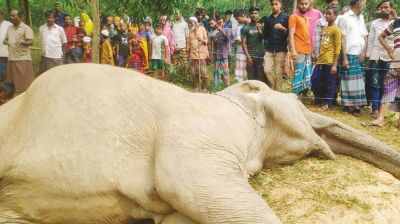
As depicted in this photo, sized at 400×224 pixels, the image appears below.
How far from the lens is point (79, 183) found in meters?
2.57

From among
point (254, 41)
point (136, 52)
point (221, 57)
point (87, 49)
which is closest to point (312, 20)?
point (254, 41)

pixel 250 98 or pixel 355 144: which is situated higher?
pixel 250 98

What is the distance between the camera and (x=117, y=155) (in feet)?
8.69

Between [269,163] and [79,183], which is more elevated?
[79,183]

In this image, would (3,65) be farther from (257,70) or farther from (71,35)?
(257,70)

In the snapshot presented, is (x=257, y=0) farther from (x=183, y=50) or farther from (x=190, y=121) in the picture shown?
(x=190, y=121)

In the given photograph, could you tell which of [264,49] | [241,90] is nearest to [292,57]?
[264,49]

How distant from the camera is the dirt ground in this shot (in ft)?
10.1

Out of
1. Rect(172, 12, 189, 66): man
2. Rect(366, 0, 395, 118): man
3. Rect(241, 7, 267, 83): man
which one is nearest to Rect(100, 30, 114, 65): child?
Rect(172, 12, 189, 66): man

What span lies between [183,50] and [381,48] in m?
6.17

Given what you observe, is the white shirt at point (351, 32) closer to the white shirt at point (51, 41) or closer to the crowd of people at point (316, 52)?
the crowd of people at point (316, 52)

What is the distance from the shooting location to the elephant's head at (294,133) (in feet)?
11.5

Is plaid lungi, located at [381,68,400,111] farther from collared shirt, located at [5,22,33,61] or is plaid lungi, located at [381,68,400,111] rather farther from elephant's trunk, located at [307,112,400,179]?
collared shirt, located at [5,22,33,61]

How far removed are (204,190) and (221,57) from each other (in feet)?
27.6
